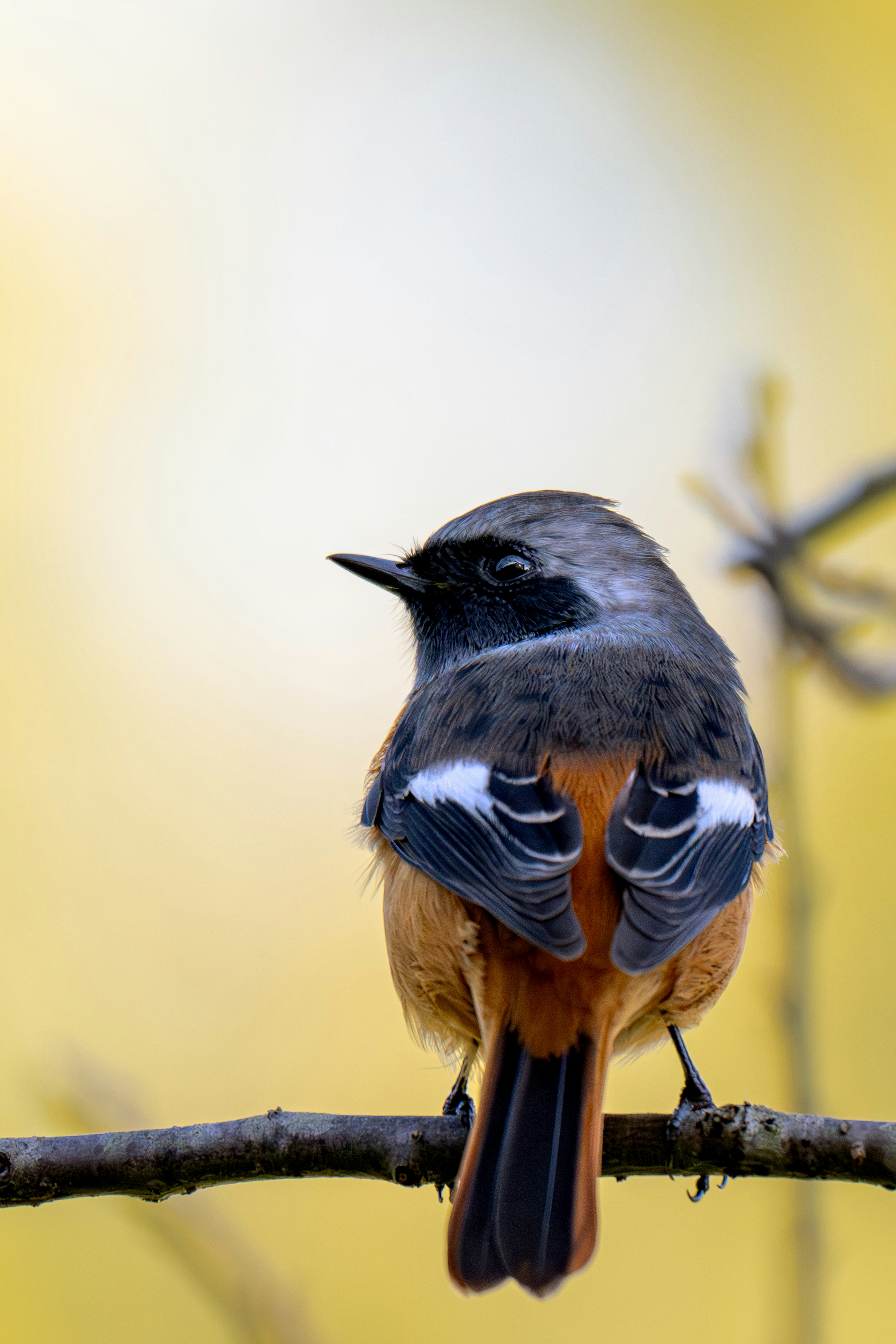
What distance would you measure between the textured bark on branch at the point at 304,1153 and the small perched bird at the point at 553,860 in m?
0.22

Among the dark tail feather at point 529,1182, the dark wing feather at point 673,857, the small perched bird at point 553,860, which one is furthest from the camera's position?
the dark wing feather at point 673,857

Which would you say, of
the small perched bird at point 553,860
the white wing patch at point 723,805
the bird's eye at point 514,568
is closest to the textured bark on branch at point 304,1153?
the small perched bird at point 553,860

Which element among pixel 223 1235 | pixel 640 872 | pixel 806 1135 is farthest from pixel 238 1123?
pixel 806 1135

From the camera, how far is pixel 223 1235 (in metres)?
3.04

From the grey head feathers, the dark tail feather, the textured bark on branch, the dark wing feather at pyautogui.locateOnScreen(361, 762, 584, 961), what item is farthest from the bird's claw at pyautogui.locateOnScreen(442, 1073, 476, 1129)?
the grey head feathers

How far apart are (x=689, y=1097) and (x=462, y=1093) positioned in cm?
67

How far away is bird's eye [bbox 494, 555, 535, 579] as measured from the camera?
3.65m

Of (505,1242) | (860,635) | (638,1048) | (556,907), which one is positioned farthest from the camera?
(860,635)

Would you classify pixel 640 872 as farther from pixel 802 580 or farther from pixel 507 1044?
pixel 802 580

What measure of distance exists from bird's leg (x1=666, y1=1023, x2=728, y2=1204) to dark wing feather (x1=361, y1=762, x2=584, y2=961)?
1.69ft

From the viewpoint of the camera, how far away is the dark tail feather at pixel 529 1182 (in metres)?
1.99

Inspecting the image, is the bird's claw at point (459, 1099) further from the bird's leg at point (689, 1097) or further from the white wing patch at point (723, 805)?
the white wing patch at point (723, 805)

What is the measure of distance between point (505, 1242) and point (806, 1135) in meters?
0.67

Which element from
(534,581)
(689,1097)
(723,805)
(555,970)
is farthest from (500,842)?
(534,581)
